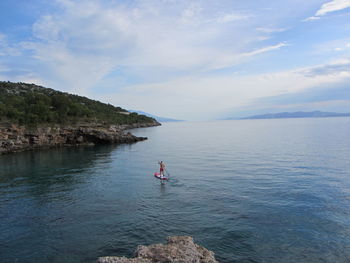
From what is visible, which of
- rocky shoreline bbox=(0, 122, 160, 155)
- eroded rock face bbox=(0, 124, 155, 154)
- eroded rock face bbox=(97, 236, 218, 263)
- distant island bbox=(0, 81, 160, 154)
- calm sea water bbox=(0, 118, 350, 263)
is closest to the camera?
eroded rock face bbox=(97, 236, 218, 263)

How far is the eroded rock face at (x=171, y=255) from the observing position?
371 inches

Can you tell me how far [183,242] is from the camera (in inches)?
427

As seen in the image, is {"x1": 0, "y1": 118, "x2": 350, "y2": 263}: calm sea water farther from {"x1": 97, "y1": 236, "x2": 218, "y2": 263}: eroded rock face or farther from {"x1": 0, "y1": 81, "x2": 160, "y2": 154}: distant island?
{"x1": 0, "y1": 81, "x2": 160, "y2": 154}: distant island

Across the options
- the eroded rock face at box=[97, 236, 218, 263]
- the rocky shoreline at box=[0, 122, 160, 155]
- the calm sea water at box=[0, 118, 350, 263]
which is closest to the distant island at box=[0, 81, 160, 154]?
the rocky shoreline at box=[0, 122, 160, 155]

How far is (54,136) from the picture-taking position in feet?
209

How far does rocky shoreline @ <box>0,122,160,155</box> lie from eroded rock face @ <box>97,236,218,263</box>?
53691mm

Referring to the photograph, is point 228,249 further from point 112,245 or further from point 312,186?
point 312,186

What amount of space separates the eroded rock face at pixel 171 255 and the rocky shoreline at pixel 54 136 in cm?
5369

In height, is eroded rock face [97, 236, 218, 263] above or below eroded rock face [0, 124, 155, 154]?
below

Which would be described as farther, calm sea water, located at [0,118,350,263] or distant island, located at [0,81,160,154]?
distant island, located at [0,81,160,154]

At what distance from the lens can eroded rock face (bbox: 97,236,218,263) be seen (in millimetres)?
9422

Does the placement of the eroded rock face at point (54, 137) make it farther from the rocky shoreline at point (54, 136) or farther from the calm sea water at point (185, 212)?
the calm sea water at point (185, 212)

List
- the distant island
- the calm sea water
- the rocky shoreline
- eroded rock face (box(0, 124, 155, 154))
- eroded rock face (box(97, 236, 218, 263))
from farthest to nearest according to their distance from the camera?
the distant island
the rocky shoreline
eroded rock face (box(0, 124, 155, 154))
the calm sea water
eroded rock face (box(97, 236, 218, 263))

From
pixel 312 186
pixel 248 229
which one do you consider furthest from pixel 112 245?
pixel 312 186
